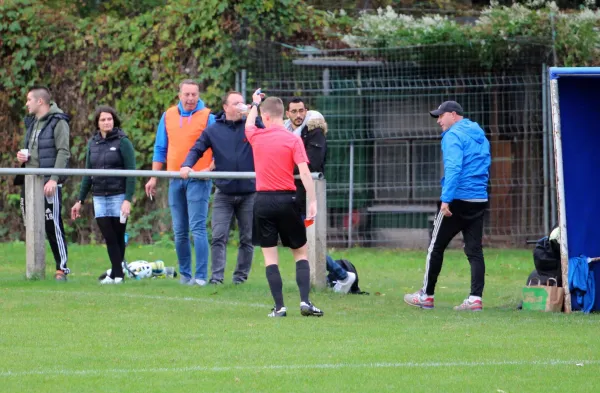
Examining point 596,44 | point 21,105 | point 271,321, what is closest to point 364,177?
point 596,44

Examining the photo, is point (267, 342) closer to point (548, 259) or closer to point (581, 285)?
point (581, 285)

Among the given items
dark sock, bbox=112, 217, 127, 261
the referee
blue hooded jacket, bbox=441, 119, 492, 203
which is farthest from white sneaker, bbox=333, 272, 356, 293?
dark sock, bbox=112, 217, 127, 261

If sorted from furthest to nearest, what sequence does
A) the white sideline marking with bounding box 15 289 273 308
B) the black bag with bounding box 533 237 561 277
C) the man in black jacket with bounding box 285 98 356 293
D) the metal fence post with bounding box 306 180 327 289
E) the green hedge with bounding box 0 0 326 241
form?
1. the green hedge with bounding box 0 0 326 241
2. the man in black jacket with bounding box 285 98 356 293
3. the metal fence post with bounding box 306 180 327 289
4. the black bag with bounding box 533 237 561 277
5. the white sideline marking with bounding box 15 289 273 308

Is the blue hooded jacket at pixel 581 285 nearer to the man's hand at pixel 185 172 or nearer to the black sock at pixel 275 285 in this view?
the black sock at pixel 275 285

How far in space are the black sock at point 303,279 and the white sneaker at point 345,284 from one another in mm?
2129

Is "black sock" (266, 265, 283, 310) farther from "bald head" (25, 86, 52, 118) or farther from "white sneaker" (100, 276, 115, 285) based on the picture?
"bald head" (25, 86, 52, 118)

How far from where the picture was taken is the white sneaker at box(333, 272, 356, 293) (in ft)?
39.5

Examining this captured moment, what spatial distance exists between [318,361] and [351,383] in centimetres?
78

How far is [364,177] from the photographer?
18344 mm

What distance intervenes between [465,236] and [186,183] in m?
3.14

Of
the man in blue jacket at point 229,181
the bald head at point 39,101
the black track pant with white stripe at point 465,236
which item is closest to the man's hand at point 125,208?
the man in blue jacket at point 229,181

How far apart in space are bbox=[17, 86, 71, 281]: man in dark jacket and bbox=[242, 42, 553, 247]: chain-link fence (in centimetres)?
554

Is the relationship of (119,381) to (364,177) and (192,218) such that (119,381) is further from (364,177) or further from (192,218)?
(364,177)

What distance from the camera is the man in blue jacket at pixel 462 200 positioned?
10719 mm
